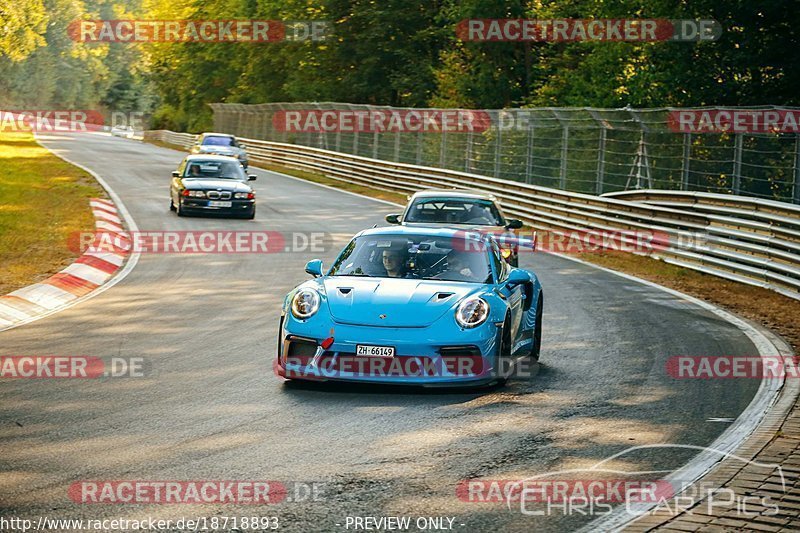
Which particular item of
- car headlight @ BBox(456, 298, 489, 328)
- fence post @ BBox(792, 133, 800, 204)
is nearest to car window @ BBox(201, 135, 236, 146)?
fence post @ BBox(792, 133, 800, 204)

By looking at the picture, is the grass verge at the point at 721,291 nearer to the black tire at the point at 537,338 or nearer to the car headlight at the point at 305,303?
the black tire at the point at 537,338

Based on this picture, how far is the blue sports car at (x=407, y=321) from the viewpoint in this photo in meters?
9.27

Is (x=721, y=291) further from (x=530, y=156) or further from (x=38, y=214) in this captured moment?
(x=38, y=214)

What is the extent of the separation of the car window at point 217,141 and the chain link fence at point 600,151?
5.20m

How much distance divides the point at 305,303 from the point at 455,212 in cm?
871

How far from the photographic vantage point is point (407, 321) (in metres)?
9.40

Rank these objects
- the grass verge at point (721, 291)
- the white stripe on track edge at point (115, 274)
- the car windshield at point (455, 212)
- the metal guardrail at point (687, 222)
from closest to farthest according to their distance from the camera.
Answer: the white stripe on track edge at point (115, 274) → the grass verge at point (721, 291) → the metal guardrail at point (687, 222) → the car windshield at point (455, 212)

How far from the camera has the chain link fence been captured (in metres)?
19.1

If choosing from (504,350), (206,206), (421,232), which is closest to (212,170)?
(206,206)

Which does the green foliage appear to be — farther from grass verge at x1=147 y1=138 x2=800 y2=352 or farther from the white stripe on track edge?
the white stripe on track edge

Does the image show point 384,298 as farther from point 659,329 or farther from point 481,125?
point 481,125

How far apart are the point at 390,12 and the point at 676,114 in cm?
3607

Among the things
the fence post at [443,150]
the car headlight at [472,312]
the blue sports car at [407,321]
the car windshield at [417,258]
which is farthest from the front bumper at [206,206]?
the car headlight at [472,312]

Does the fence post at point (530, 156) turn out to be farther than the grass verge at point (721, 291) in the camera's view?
Yes
